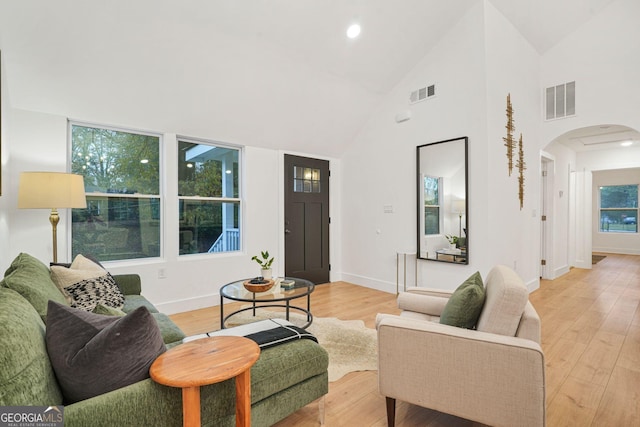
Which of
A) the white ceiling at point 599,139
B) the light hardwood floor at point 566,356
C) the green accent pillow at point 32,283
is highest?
the white ceiling at point 599,139

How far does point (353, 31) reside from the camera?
12.1ft

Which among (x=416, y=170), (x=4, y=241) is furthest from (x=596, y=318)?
(x=4, y=241)

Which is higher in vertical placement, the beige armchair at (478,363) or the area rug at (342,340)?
the beige armchair at (478,363)

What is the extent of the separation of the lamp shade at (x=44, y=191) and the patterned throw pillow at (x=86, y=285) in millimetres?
581

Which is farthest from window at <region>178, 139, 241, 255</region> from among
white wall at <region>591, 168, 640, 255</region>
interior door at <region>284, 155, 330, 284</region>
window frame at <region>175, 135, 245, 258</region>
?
white wall at <region>591, 168, 640, 255</region>

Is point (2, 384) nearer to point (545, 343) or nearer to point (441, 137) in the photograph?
point (545, 343)

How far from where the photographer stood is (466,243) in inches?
154

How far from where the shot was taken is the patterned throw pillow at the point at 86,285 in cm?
211

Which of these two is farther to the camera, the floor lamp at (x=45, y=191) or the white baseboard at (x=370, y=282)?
the white baseboard at (x=370, y=282)

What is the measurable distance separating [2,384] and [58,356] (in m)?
0.22

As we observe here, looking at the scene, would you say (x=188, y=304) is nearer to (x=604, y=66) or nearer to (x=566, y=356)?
(x=566, y=356)

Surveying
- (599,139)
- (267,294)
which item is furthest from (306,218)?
(599,139)

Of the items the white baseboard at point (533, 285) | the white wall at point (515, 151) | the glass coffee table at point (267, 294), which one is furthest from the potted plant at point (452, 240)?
the glass coffee table at point (267, 294)

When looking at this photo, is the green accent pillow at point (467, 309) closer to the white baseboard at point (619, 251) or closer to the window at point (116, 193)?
the window at point (116, 193)
